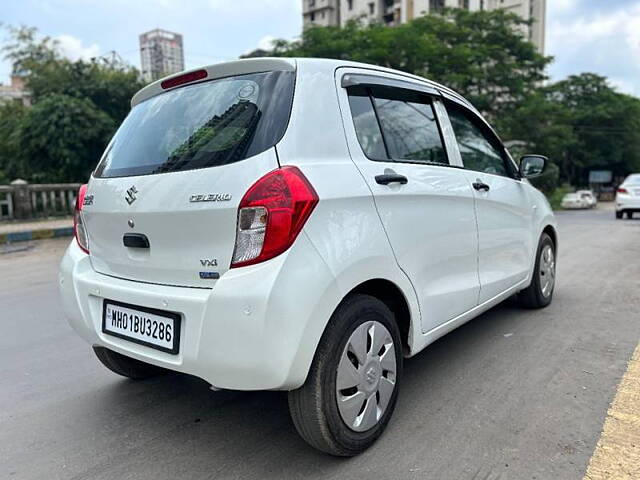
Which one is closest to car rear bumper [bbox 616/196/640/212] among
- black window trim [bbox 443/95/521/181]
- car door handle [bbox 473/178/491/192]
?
black window trim [bbox 443/95/521/181]

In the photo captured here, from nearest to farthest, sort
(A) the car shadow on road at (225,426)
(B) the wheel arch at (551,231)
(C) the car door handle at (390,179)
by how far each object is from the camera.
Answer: (A) the car shadow on road at (225,426) < (C) the car door handle at (390,179) < (B) the wheel arch at (551,231)

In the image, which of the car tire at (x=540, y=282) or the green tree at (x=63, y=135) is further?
the green tree at (x=63, y=135)

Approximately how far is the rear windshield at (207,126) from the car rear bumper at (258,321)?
493 mm

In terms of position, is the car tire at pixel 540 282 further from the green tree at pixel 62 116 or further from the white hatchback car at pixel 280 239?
the green tree at pixel 62 116

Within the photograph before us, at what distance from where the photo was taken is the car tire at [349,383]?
2031mm

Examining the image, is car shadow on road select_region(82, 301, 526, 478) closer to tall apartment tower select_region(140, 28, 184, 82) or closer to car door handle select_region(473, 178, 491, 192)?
car door handle select_region(473, 178, 491, 192)

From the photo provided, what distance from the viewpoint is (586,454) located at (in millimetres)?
2203

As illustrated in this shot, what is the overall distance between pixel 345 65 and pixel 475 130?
4.99ft

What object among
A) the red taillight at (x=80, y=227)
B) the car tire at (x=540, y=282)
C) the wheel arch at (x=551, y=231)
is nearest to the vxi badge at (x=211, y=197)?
the red taillight at (x=80, y=227)

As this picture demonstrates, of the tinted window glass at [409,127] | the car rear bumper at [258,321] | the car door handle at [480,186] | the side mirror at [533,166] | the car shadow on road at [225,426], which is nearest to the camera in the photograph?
the car rear bumper at [258,321]

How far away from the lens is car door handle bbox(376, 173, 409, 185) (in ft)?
7.63

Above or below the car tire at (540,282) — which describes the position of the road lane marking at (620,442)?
below

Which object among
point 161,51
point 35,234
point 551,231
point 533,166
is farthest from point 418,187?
point 161,51

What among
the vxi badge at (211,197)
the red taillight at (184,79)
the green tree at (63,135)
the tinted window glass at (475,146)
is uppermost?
the green tree at (63,135)
